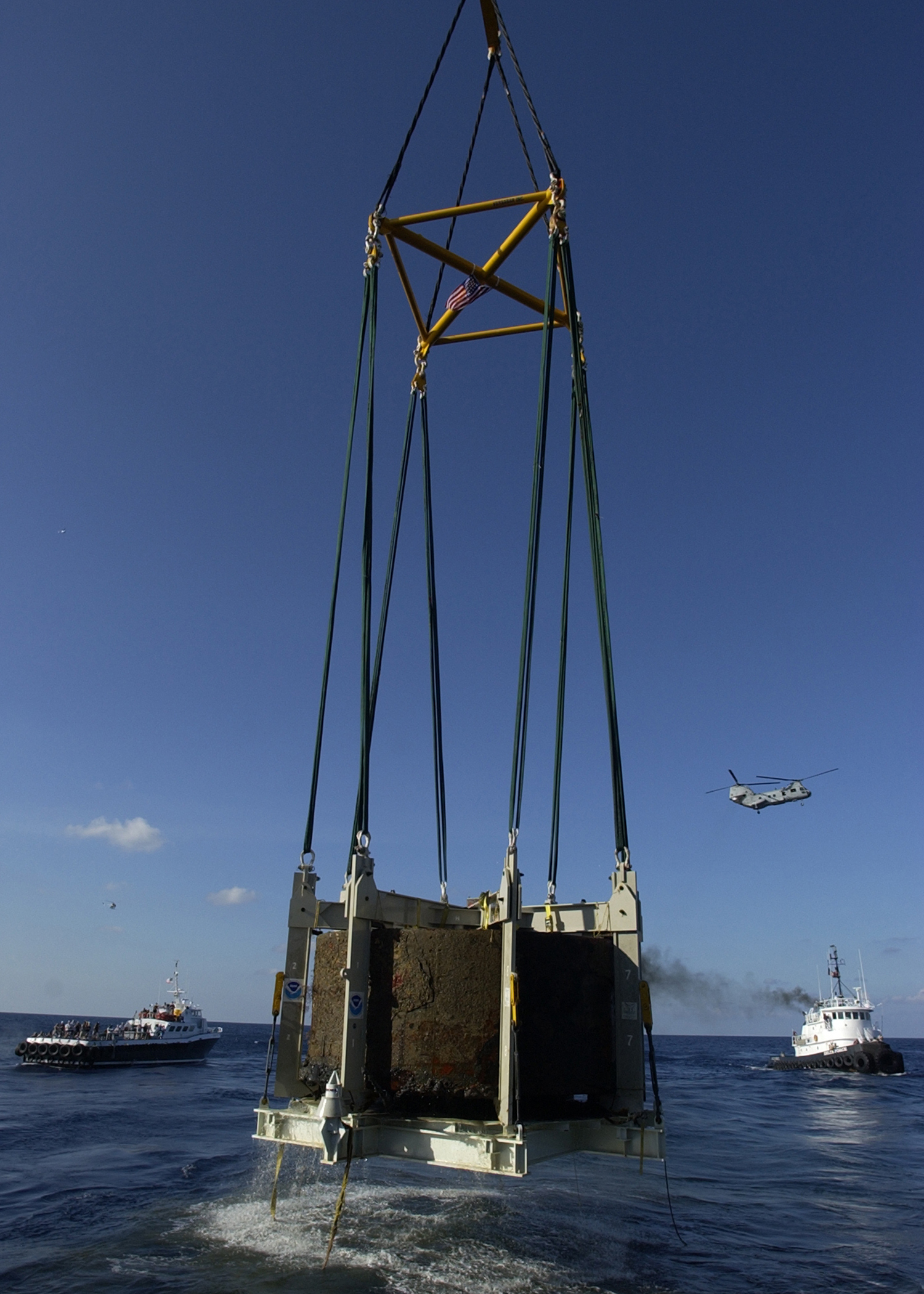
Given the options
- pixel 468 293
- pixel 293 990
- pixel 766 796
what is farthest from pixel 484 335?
pixel 766 796

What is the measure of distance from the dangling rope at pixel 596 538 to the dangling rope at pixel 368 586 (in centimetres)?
286

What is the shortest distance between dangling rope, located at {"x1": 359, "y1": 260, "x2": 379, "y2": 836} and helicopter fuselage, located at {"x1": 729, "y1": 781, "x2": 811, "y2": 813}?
5830 centimetres

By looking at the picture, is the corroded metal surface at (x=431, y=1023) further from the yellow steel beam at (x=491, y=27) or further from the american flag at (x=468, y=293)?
the yellow steel beam at (x=491, y=27)

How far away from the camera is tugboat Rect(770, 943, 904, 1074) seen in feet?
224

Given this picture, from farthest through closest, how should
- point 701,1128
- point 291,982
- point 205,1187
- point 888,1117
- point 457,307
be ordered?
1. point 888,1117
2. point 701,1128
3. point 205,1187
4. point 457,307
5. point 291,982

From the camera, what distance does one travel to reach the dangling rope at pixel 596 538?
9.45 metres

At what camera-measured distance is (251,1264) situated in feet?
45.9

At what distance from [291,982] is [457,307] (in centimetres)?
1100

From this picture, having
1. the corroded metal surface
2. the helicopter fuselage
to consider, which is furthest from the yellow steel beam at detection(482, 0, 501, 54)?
the helicopter fuselage

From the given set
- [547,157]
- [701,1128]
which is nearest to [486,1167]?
[547,157]

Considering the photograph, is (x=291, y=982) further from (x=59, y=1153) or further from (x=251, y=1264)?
(x=59, y=1153)

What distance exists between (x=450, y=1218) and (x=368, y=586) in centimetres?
1458

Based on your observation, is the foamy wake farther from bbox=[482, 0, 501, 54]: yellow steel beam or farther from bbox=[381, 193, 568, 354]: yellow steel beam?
bbox=[482, 0, 501, 54]: yellow steel beam

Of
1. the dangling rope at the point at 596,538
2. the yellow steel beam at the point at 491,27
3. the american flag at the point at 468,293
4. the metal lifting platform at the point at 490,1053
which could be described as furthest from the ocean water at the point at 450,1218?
the yellow steel beam at the point at 491,27
